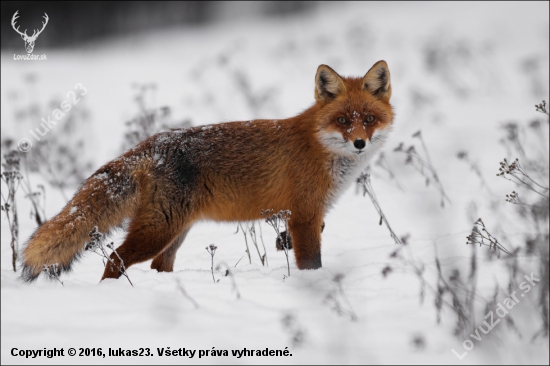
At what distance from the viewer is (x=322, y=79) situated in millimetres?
4719

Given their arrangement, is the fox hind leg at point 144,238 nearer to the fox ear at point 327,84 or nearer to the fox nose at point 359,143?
the fox nose at point 359,143

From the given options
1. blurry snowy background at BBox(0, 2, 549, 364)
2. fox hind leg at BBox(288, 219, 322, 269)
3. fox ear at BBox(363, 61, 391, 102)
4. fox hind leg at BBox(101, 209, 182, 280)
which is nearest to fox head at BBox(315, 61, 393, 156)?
fox ear at BBox(363, 61, 391, 102)

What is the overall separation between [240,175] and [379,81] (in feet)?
5.29

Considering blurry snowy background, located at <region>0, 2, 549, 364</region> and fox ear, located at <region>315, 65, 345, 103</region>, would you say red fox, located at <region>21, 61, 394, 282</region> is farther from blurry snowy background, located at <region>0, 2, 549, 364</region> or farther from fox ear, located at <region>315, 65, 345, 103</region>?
blurry snowy background, located at <region>0, 2, 549, 364</region>

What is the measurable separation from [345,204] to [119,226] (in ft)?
11.1

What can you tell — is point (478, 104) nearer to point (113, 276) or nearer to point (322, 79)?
point (322, 79)

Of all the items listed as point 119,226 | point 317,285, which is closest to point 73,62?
point 119,226

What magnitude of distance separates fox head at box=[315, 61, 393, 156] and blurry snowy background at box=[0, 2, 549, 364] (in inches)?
36.9

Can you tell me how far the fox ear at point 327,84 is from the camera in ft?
15.3

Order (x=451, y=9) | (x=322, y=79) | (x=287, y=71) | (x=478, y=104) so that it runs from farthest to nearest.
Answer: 1. (x=451, y=9)
2. (x=287, y=71)
3. (x=478, y=104)
4. (x=322, y=79)

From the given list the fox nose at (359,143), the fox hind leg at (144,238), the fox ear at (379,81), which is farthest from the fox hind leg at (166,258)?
the fox ear at (379,81)

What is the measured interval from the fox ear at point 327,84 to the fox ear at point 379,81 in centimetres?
26

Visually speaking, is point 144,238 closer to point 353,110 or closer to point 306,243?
point 306,243

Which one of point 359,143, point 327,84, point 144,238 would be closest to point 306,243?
point 359,143
